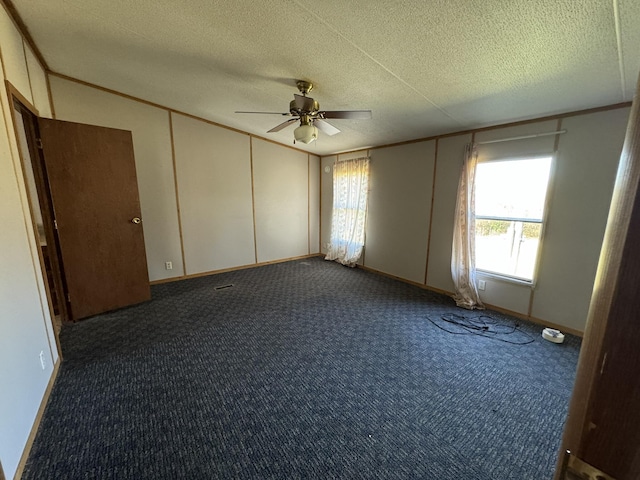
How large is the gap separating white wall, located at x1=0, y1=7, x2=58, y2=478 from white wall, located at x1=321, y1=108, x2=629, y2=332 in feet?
13.7

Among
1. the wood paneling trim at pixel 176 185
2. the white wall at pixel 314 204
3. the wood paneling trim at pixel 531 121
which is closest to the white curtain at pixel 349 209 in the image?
the white wall at pixel 314 204

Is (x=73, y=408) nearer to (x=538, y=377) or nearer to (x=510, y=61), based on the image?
(x=538, y=377)

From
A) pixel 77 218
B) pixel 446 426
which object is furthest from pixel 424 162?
pixel 77 218

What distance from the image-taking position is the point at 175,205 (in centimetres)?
404

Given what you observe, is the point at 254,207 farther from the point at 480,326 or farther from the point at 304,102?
the point at 480,326

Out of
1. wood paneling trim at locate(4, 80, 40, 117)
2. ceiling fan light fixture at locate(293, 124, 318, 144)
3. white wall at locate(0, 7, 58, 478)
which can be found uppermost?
wood paneling trim at locate(4, 80, 40, 117)

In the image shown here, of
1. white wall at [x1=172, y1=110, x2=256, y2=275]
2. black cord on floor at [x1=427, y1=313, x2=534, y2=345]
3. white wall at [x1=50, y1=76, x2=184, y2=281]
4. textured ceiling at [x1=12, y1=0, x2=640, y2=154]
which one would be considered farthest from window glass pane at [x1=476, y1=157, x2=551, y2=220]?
white wall at [x1=50, y1=76, x2=184, y2=281]

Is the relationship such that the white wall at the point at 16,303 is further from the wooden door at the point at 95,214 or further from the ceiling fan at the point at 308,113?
the ceiling fan at the point at 308,113

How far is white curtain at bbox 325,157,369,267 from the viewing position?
4.84 m

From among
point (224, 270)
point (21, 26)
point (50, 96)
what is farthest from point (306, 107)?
point (224, 270)

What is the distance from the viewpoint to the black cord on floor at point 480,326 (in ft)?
8.82

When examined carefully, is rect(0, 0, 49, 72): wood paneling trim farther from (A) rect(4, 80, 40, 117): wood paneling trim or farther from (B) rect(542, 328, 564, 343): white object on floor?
(B) rect(542, 328, 564, 343): white object on floor

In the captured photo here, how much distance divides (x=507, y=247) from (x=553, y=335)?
3.43 ft

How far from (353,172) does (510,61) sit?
3187 mm
